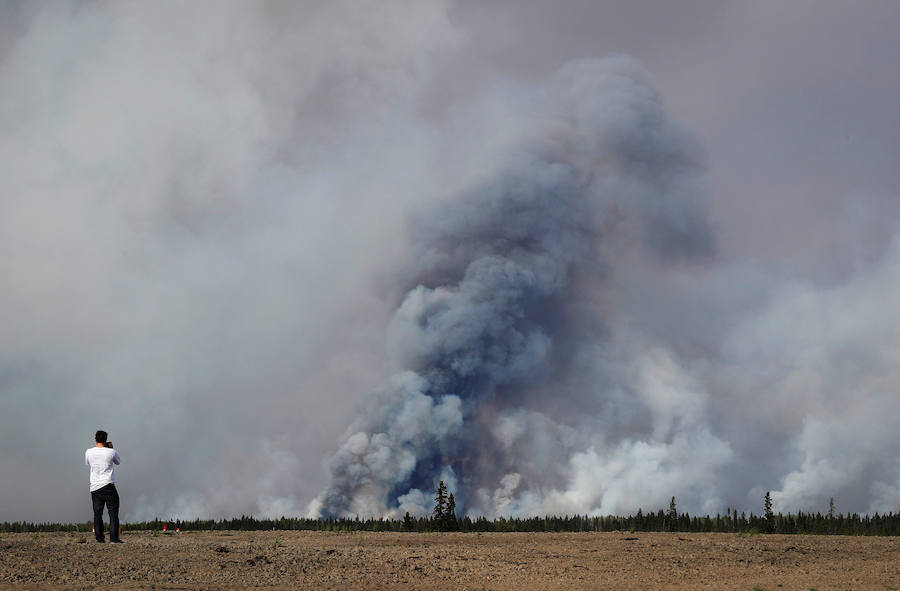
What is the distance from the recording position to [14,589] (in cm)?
2133

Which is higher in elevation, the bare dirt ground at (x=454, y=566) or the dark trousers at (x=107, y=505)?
the dark trousers at (x=107, y=505)

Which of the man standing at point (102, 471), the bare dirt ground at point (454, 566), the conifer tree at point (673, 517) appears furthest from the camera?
the conifer tree at point (673, 517)

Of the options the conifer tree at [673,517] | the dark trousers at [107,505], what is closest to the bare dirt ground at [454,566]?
the dark trousers at [107,505]

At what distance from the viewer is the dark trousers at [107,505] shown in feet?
102

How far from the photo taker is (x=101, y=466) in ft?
101

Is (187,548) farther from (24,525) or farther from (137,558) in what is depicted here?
(24,525)

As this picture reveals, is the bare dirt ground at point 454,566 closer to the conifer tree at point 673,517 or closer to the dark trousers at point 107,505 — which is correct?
the dark trousers at point 107,505

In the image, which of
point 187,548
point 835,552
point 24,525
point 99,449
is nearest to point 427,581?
point 187,548

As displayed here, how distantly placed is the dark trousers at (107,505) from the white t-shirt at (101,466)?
209mm

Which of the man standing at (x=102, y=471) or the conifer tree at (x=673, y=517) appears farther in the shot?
the conifer tree at (x=673, y=517)

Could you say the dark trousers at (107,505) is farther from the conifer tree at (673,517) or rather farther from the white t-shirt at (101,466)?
the conifer tree at (673,517)

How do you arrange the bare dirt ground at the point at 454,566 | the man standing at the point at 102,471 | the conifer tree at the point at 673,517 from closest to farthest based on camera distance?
1. the bare dirt ground at the point at 454,566
2. the man standing at the point at 102,471
3. the conifer tree at the point at 673,517

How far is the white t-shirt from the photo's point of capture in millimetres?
30859

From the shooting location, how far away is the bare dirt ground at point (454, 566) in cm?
2472
